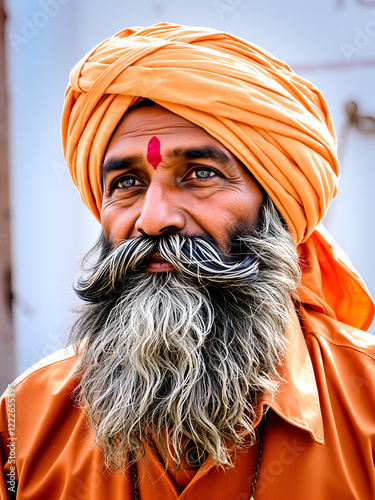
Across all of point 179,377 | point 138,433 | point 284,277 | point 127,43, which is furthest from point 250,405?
point 127,43

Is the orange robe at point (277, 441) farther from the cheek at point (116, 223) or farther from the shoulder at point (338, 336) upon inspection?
the cheek at point (116, 223)

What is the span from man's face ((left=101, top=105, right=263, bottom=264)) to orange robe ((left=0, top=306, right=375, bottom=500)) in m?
0.49

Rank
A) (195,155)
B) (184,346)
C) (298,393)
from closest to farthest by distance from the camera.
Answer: (184,346) < (298,393) < (195,155)

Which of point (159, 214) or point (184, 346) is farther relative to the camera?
point (159, 214)

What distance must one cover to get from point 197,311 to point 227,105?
72 centimetres

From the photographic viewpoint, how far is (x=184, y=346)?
58.7 inches

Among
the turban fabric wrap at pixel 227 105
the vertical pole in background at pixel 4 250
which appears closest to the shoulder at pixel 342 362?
the turban fabric wrap at pixel 227 105

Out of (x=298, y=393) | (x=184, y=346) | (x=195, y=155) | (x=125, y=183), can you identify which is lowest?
(x=298, y=393)

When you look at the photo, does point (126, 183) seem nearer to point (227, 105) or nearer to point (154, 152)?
point (154, 152)

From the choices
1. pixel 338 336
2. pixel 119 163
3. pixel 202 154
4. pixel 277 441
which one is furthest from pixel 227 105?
pixel 277 441

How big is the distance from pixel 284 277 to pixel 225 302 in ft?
0.90

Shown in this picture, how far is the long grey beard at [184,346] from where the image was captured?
1.49 meters

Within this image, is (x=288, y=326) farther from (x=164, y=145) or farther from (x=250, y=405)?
(x=164, y=145)

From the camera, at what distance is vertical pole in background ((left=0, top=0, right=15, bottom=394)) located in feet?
9.91
